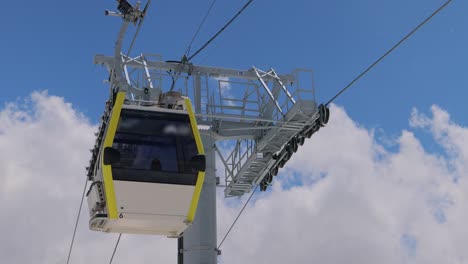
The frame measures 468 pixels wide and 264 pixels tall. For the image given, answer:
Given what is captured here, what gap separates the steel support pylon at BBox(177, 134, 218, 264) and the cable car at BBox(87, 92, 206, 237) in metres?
4.04

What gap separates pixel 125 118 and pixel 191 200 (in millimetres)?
1813

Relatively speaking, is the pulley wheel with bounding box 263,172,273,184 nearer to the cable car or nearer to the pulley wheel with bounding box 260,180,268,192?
the pulley wheel with bounding box 260,180,268,192

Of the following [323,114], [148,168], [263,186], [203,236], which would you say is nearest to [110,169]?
[148,168]

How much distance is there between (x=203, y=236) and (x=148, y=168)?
502cm

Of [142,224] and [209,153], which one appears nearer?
[142,224]

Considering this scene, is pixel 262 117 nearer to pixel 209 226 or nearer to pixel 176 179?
pixel 209 226

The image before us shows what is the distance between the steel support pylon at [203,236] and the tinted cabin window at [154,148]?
4.74m

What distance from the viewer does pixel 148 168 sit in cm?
1161

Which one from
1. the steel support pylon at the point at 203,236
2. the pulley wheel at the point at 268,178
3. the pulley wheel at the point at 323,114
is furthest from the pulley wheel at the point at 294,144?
the steel support pylon at the point at 203,236

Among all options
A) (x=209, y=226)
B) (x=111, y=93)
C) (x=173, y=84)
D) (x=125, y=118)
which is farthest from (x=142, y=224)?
(x=173, y=84)

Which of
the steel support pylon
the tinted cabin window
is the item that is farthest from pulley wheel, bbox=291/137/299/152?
the tinted cabin window

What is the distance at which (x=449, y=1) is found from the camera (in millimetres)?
9164

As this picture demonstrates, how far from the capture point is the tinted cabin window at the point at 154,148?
1151 centimetres

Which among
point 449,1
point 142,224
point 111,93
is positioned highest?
point 111,93
